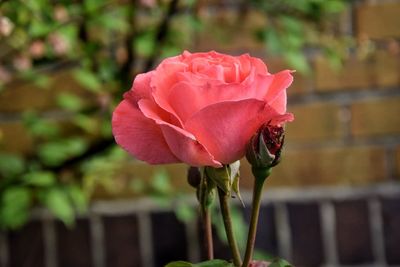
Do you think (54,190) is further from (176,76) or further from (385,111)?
(176,76)

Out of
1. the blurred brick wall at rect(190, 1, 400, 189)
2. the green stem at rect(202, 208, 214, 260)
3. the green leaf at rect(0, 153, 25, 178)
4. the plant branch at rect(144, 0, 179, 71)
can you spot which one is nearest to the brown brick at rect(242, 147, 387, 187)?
the blurred brick wall at rect(190, 1, 400, 189)

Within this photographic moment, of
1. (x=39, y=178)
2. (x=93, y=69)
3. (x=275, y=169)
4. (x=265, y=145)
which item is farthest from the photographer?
(x=275, y=169)

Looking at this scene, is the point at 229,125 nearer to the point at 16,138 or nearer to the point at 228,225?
the point at 228,225

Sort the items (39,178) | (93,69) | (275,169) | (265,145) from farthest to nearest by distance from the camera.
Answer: (275,169) < (93,69) < (39,178) < (265,145)

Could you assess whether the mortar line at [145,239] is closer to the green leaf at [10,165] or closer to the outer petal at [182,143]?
the green leaf at [10,165]

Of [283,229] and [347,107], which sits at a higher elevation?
[347,107]

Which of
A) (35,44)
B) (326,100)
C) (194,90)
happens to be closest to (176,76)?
(194,90)

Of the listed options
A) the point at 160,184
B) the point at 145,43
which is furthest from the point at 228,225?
the point at 160,184
